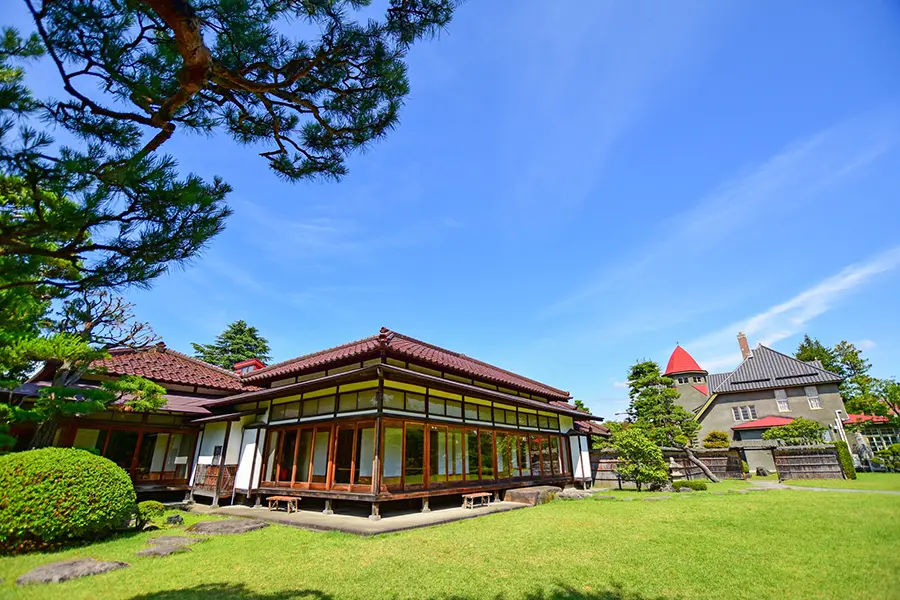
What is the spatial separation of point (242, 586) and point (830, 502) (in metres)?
12.8

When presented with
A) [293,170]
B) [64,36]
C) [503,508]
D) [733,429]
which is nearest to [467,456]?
[503,508]

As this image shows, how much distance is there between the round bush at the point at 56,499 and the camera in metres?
5.85

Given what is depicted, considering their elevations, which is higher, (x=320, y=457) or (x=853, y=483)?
(x=320, y=457)

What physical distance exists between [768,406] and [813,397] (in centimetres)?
238

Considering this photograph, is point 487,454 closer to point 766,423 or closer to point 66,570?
point 66,570

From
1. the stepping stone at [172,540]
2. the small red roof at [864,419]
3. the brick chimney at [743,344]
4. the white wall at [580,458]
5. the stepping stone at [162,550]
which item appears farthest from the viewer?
the brick chimney at [743,344]

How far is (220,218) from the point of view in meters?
3.31

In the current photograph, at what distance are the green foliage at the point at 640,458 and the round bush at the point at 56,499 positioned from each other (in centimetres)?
1430

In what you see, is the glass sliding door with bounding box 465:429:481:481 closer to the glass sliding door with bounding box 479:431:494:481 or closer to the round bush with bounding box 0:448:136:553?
the glass sliding door with bounding box 479:431:494:481

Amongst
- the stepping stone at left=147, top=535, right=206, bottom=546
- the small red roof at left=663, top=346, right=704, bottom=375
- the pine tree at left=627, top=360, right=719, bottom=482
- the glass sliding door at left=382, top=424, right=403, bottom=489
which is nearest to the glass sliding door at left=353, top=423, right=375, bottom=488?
the glass sliding door at left=382, top=424, right=403, bottom=489

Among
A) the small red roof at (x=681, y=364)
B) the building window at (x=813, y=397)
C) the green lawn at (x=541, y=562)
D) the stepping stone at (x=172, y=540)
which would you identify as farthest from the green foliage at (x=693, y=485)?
the small red roof at (x=681, y=364)

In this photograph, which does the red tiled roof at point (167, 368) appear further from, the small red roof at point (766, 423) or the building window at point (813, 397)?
the building window at point (813, 397)

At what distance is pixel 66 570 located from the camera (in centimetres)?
469

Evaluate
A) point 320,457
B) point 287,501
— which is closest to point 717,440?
point 320,457
